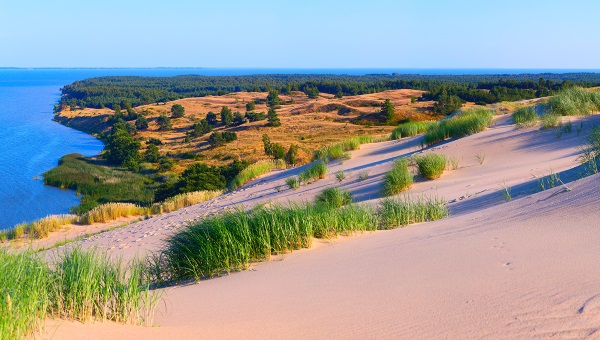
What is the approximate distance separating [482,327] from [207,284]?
2.79 m

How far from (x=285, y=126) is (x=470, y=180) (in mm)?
39415

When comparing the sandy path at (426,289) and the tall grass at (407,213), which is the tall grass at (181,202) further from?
the sandy path at (426,289)

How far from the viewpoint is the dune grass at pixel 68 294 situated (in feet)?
9.95

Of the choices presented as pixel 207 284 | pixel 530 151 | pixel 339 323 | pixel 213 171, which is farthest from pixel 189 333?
pixel 213 171

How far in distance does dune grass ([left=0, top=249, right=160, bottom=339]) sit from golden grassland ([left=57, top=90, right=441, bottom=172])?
71.3 feet

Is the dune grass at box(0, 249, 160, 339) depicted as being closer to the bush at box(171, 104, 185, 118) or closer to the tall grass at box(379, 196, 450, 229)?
the tall grass at box(379, 196, 450, 229)

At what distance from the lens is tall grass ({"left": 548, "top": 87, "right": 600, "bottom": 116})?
16109mm

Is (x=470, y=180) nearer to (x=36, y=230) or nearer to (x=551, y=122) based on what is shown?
(x=551, y=122)

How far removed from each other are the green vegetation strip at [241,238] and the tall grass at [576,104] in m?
12.2

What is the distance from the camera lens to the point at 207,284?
510 cm

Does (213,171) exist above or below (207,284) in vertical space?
below

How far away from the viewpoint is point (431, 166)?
11734 mm

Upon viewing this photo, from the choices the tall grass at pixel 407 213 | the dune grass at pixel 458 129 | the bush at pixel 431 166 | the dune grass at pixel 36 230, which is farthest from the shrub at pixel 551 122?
the dune grass at pixel 36 230

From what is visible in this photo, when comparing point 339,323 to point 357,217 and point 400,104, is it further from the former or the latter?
point 400,104
